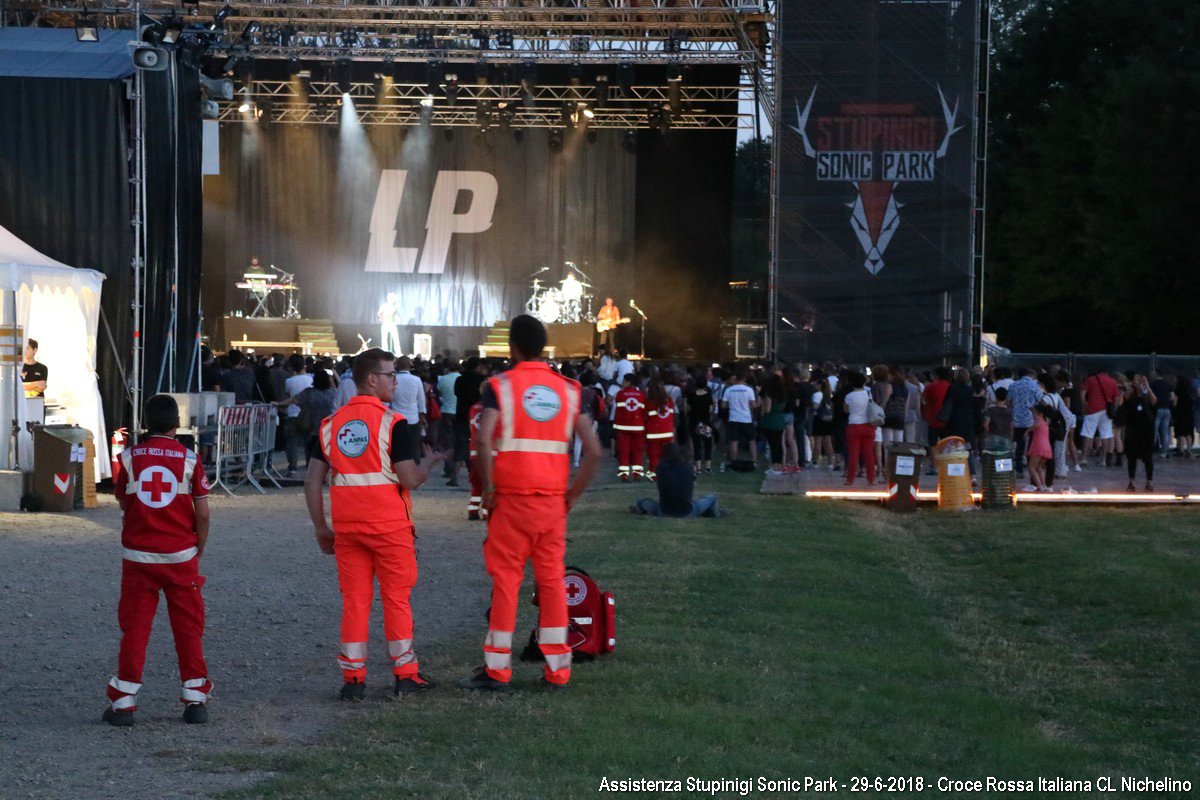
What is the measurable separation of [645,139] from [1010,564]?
21.8 m

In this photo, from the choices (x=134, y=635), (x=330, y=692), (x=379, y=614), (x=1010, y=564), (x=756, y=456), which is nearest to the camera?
(x=134, y=635)

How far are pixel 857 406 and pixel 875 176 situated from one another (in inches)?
350

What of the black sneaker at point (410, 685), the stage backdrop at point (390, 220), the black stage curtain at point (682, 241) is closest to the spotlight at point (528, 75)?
the stage backdrop at point (390, 220)

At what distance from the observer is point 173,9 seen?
27094 mm

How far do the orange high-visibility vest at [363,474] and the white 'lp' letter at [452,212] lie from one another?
2772cm

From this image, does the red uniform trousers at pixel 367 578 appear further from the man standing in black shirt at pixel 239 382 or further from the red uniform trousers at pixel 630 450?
the man standing in black shirt at pixel 239 382

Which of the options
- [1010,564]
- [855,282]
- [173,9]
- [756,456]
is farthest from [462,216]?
[1010,564]

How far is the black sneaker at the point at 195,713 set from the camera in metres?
6.20

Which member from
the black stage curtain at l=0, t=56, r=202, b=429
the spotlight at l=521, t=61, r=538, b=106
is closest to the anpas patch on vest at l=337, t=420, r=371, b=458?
the black stage curtain at l=0, t=56, r=202, b=429

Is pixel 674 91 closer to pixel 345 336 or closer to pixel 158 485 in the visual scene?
pixel 345 336

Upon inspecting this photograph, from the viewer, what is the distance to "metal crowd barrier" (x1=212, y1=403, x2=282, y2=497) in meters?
16.2

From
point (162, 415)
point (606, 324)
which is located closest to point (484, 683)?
point (162, 415)

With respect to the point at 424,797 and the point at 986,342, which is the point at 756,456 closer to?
the point at 986,342

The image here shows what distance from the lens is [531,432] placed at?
655 centimetres
